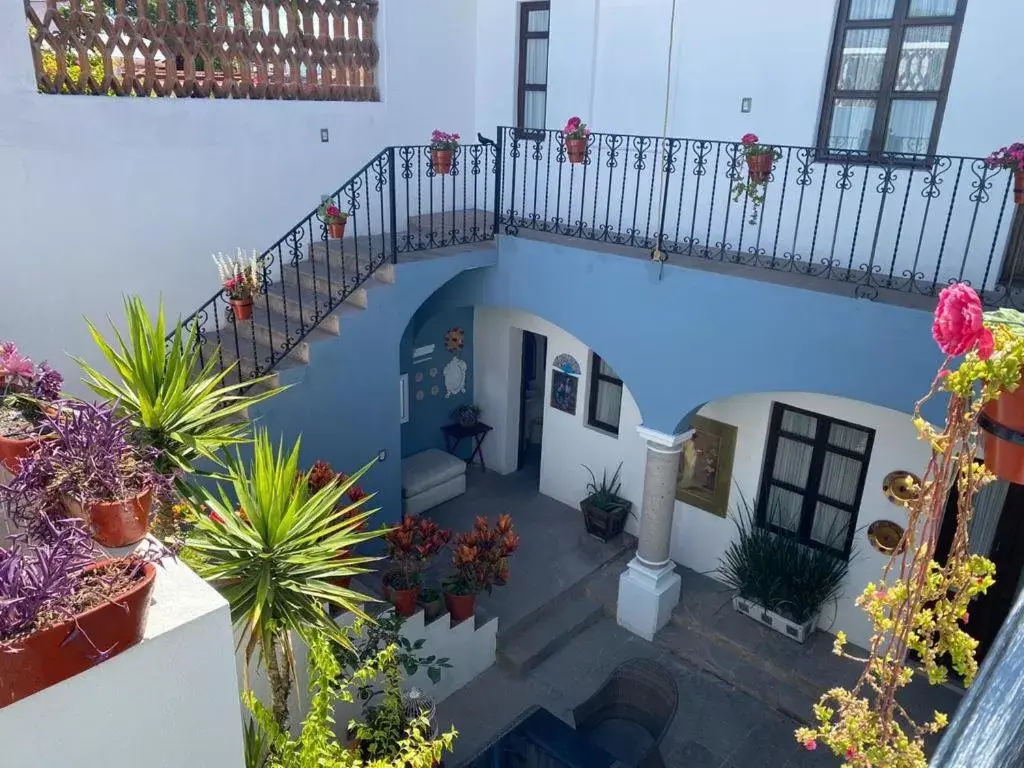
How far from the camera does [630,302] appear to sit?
657 centimetres

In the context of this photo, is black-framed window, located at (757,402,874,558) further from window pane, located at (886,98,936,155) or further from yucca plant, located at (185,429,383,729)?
yucca plant, located at (185,429,383,729)

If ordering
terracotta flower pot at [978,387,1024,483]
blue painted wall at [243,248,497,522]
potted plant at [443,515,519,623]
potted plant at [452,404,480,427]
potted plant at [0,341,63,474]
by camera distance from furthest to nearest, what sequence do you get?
potted plant at [452,404,480,427] < blue painted wall at [243,248,497,522] < potted plant at [443,515,519,623] < potted plant at [0,341,63,474] < terracotta flower pot at [978,387,1024,483]

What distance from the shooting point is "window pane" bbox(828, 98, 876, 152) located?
6332mm

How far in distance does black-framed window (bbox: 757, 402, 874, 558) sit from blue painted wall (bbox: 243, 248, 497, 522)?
3.47 m

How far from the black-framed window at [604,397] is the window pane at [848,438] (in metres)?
2.41

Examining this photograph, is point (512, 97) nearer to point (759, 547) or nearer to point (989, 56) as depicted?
point (989, 56)

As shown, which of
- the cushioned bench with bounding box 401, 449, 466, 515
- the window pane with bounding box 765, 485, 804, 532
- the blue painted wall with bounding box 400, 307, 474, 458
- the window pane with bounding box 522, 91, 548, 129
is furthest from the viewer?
the blue painted wall with bounding box 400, 307, 474, 458

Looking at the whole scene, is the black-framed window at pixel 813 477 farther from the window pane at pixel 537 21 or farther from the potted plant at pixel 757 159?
the window pane at pixel 537 21

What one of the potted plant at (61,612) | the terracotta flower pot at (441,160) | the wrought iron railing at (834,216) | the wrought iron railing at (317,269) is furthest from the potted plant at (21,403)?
the terracotta flower pot at (441,160)

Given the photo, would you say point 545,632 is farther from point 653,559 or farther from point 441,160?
point 441,160

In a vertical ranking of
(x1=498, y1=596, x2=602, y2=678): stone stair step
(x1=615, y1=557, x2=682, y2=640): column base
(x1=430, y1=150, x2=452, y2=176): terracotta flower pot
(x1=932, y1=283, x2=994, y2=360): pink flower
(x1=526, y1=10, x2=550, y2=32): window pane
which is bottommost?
(x1=498, y1=596, x2=602, y2=678): stone stair step

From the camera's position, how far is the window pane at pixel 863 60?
6160 mm

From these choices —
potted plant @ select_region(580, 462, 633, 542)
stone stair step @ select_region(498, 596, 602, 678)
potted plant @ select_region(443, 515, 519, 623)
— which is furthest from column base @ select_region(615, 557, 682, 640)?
potted plant @ select_region(443, 515, 519, 623)

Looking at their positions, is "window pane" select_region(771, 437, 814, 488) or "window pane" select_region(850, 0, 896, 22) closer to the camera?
"window pane" select_region(850, 0, 896, 22)
